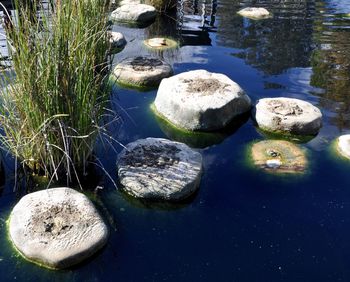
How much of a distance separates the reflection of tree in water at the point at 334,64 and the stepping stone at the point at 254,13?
0.84 m

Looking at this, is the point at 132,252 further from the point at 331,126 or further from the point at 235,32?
the point at 235,32

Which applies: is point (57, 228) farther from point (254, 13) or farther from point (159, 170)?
point (254, 13)

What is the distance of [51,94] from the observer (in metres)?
2.88

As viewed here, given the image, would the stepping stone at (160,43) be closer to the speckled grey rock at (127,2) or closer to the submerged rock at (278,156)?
the speckled grey rock at (127,2)

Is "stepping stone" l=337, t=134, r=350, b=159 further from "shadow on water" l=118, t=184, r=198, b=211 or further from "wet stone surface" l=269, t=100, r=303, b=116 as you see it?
"shadow on water" l=118, t=184, r=198, b=211

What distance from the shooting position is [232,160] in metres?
3.64

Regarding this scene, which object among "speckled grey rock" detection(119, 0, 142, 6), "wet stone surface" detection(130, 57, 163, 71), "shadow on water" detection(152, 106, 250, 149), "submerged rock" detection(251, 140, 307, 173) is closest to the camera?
"submerged rock" detection(251, 140, 307, 173)

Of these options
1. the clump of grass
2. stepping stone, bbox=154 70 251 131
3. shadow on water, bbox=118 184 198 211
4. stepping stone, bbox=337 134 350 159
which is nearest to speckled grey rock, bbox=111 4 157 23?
stepping stone, bbox=154 70 251 131

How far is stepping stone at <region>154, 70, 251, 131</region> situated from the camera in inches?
156

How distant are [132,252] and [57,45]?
138 centimetres

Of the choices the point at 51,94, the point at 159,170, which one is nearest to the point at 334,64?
the point at 159,170

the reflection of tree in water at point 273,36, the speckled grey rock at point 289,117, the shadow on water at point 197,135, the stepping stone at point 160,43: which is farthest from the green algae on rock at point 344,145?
the stepping stone at point 160,43

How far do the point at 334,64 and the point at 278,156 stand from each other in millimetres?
2410

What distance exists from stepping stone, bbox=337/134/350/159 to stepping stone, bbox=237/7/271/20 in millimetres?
3934
